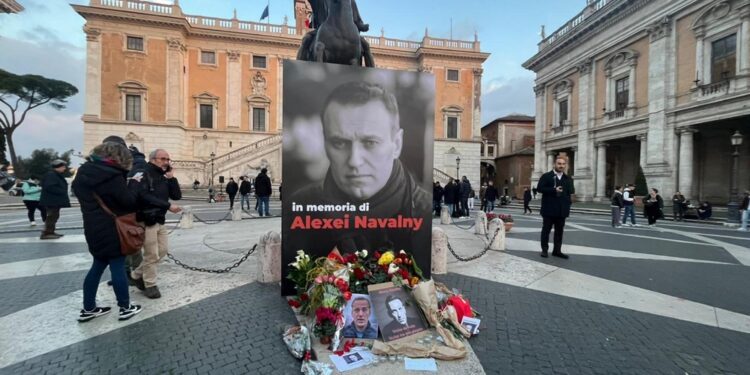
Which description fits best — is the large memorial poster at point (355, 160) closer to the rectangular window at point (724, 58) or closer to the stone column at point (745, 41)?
the stone column at point (745, 41)

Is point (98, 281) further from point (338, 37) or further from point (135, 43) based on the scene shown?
point (135, 43)

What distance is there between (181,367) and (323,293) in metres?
1.23

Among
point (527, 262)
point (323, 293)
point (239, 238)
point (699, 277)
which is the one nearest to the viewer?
point (323, 293)

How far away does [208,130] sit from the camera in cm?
3547

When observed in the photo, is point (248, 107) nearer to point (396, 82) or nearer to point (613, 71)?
point (613, 71)

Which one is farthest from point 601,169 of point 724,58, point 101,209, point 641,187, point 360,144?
point 101,209

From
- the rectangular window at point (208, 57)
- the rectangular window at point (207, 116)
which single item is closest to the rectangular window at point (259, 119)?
the rectangular window at point (207, 116)

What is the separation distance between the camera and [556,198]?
6.61 m

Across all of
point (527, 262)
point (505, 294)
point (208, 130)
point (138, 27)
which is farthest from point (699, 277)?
point (138, 27)

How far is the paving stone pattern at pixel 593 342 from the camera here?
2.80 m

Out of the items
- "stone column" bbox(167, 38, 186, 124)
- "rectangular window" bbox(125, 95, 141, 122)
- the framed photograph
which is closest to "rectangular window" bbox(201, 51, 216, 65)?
"stone column" bbox(167, 38, 186, 124)

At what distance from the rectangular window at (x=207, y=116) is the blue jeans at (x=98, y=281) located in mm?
36247

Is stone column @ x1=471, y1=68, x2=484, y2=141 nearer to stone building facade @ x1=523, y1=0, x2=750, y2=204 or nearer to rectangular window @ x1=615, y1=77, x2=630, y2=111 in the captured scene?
stone building facade @ x1=523, y1=0, x2=750, y2=204

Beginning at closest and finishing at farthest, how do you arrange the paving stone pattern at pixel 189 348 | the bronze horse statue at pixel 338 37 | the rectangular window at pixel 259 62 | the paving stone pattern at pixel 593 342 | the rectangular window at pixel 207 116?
the paving stone pattern at pixel 189 348
the paving stone pattern at pixel 593 342
the bronze horse statue at pixel 338 37
the rectangular window at pixel 207 116
the rectangular window at pixel 259 62
